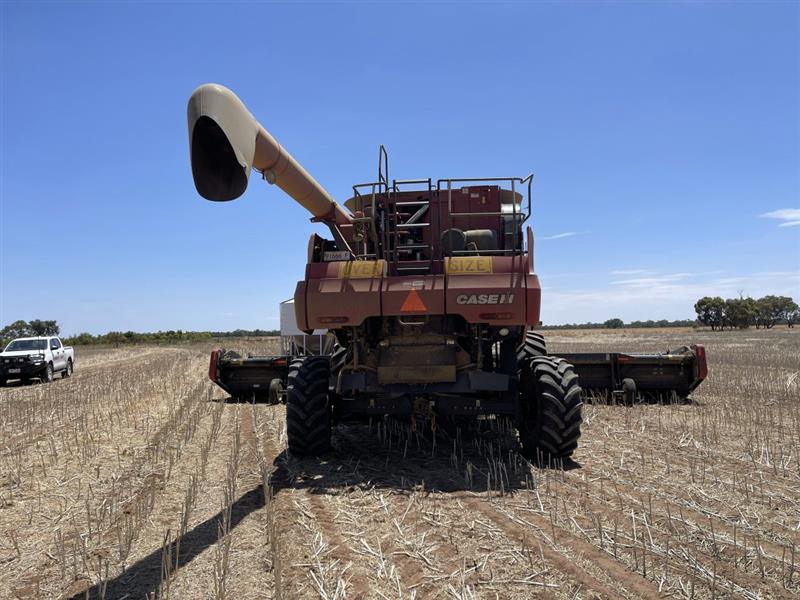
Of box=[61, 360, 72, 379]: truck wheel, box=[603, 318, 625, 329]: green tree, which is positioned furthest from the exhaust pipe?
box=[603, 318, 625, 329]: green tree

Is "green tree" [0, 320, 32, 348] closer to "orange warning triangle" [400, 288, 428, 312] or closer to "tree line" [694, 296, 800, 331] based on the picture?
"orange warning triangle" [400, 288, 428, 312]

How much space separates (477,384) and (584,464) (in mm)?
1406

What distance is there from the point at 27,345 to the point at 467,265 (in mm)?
18344

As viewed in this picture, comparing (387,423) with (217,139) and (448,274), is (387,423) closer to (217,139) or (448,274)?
(448,274)

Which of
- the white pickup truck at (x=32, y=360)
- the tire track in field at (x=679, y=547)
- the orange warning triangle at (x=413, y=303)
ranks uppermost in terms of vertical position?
the orange warning triangle at (x=413, y=303)

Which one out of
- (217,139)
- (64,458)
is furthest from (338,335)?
(64,458)

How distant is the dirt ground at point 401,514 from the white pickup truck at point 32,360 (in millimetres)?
10942

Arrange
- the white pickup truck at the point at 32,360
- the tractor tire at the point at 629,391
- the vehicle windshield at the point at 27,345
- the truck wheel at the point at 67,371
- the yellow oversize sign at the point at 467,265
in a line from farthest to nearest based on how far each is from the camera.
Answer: the truck wheel at the point at 67,371 → the vehicle windshield at the point at 27,345 → the white pickup truck at the point at 32,360 → the tractor tire at the point at 629,391 → the yellow oversize sign at the point at 467,265

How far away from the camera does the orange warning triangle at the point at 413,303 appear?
573cm

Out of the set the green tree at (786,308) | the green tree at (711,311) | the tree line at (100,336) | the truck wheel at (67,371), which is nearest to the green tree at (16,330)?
the tree line at (100,336)

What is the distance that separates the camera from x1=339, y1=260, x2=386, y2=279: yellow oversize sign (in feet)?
19.5

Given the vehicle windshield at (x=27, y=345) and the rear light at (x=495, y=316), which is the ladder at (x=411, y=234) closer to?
the rear light at (x=495, y=316)

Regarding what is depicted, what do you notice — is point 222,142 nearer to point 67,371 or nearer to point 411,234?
point 411,234

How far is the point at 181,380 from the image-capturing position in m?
16.3
